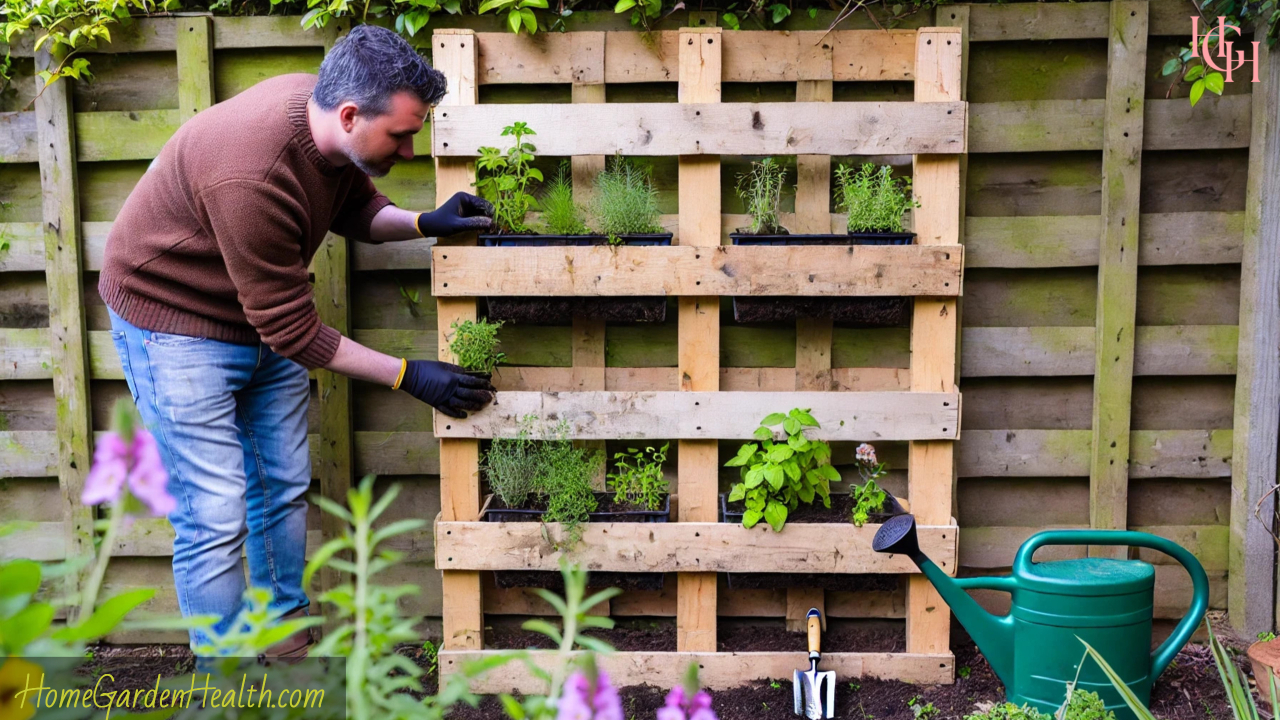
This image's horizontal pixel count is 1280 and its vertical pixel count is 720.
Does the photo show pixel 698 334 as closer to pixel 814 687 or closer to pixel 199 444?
pixel 814 687

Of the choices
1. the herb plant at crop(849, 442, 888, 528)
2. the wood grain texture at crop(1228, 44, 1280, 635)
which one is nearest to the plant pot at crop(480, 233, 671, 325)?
the herb plant at crop(849, 442, 888, 528)

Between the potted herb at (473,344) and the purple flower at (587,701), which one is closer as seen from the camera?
the purple flower at (587,701)

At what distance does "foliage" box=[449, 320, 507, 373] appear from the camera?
2213 mm

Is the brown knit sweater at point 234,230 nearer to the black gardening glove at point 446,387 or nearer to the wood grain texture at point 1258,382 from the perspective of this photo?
the black gardening glove at point 446,387

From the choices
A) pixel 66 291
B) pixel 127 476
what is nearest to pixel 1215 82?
pixel 127 476

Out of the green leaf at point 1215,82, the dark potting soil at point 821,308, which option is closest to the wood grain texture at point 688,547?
the dark potting soil at point 821,308

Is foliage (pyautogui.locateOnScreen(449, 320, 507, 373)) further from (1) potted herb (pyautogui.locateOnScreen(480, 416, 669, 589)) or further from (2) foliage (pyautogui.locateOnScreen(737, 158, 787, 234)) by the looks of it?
(2) foliage (pyautogui.locateOnScreen(737, 158, 787, 234))

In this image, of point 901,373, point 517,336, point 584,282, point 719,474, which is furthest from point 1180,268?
point 517,336

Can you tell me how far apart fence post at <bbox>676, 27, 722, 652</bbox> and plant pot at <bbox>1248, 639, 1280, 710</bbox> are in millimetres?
1320

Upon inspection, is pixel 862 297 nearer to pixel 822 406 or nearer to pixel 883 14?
pixel 822 406

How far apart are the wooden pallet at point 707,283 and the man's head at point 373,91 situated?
1.14ft

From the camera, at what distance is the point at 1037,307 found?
8.14ft

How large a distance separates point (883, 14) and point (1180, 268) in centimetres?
111

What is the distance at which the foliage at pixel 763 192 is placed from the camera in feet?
7.50
